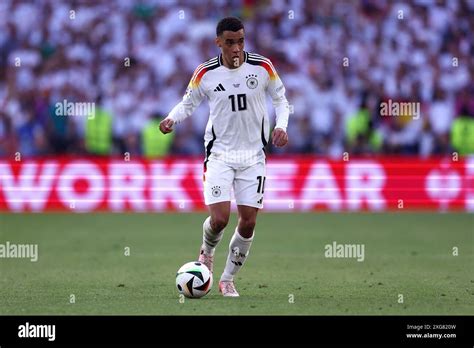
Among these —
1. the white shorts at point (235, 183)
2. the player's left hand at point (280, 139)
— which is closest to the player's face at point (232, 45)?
the player's left hand at point (280, 139)

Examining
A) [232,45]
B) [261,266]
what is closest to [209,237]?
[232,45]

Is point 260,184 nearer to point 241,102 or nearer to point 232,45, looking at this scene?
point 241,102

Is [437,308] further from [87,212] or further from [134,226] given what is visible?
[87,212]

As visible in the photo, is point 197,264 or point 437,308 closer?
point 437,308

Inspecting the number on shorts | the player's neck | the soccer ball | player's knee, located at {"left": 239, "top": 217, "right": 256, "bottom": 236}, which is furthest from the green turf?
the player's neck

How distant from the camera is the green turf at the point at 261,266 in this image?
1048 centimetres

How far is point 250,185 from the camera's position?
11.0 metres

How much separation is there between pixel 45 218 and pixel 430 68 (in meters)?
9.43

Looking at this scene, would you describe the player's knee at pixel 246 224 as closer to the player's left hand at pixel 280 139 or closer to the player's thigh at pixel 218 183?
the player's thigh at pixel 218 183

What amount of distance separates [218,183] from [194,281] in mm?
983

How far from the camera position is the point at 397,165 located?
22.6 meters

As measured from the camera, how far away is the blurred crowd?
24344 millimetres

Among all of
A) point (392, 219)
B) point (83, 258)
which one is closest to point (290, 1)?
point (392, 219)

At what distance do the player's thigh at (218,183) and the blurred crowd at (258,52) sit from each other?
13.0m
